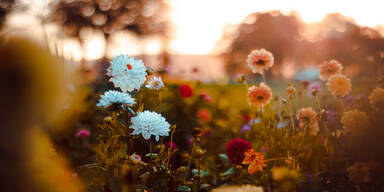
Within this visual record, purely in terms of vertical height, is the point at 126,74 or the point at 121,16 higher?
the point at 121,16

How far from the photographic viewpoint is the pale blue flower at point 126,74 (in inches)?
55.1

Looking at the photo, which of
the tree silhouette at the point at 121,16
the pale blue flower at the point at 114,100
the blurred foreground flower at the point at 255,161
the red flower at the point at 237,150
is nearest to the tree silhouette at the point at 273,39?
the tree silhouette at the point at 121,16

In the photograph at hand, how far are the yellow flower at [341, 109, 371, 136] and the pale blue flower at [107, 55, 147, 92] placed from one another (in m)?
1.15

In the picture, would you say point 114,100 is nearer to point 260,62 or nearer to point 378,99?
point 260,62

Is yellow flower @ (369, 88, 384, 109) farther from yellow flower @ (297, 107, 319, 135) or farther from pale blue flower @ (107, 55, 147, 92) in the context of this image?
pale blue flower @ (107, 55, 147, 92)

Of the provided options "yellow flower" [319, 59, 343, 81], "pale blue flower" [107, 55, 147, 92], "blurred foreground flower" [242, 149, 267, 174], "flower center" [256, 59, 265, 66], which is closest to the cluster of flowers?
"pale blue flower" [107, 55, 147, 92]

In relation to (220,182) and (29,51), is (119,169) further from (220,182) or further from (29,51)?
(220,182)

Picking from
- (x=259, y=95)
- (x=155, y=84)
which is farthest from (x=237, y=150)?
(x=155, y=84)

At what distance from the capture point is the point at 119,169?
1340 millimetres

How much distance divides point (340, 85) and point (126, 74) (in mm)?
1439

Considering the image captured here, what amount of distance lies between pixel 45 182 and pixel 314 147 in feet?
6.38

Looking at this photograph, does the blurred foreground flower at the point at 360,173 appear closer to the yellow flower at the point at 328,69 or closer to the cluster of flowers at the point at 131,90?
the yellow flower at the point at 328,69

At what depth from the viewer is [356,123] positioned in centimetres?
176

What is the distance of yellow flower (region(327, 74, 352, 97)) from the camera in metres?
2.12
